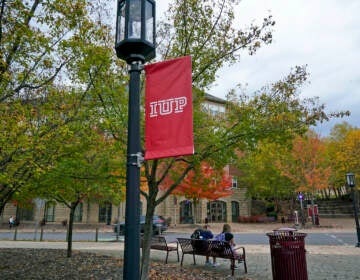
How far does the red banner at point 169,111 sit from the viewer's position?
11.0 feet

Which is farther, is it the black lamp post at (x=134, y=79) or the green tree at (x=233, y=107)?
the green tree at (x=233, y=107)

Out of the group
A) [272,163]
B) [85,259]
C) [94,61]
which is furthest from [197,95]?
[272,163]

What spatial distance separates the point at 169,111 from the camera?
349 cm

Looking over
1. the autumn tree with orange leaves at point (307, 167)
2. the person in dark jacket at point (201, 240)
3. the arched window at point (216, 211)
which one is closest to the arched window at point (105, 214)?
the arched window at point (216, 211)

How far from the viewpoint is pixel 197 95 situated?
872 cm

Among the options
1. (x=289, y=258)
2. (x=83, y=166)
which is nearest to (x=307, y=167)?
(x=289, y=258)

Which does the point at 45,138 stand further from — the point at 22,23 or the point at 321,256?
the point at 321,256

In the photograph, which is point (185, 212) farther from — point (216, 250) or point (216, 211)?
point (216, 250)

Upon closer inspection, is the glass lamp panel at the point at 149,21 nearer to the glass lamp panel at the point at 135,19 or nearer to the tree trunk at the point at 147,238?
the glass lamp panel at the point at 135,19

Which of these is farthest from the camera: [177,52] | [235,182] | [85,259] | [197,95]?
[235,182]

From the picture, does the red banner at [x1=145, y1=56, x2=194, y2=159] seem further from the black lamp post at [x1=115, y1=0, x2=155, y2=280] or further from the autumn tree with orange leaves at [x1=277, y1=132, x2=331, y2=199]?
the autumn tree with orange leaves at [x1=277, y1=132, x2=331, y2=199]

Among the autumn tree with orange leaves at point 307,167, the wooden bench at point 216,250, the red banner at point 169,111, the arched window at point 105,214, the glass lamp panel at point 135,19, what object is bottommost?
the wooden bench at point 216,250

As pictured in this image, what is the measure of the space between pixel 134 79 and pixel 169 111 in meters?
0.50

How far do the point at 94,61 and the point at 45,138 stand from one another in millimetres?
1980
